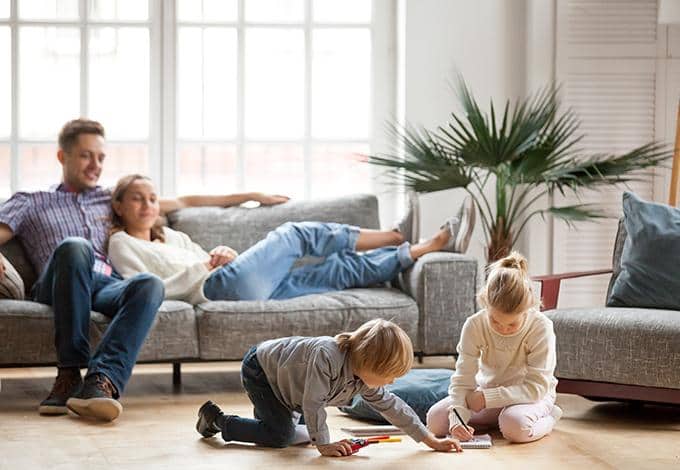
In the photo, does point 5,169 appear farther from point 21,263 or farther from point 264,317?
point 264,317

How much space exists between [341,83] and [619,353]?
96.6 inches

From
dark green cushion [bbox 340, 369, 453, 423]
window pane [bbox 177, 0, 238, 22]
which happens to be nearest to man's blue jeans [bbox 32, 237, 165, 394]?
dark green cushion [bbox 340, 369, 453, 423]

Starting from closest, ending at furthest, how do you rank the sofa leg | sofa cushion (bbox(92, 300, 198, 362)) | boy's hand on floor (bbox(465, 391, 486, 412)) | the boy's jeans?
1. the boy's jeans
2. boy's hand on floor (bbox(465, 391, 486, 412))
3. sofa cushion (bbox(92, 300, 198, 362))
4. the sofa leg

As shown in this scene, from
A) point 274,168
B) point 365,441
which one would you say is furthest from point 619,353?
Answer: point 274,168

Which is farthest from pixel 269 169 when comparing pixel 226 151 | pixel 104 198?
pixel 104 198

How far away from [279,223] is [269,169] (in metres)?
0.84

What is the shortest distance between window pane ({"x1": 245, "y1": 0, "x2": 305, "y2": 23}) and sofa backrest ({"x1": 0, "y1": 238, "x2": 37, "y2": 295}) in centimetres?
176

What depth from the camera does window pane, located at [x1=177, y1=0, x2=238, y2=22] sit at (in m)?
5.68

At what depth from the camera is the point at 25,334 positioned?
13.6 ft

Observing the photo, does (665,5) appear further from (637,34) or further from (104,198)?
(104,198)

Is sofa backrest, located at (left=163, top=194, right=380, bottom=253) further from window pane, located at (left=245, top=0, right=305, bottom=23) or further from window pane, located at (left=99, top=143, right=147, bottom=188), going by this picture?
window pane, located at (left=245, top=0, right=305, bottom=23)

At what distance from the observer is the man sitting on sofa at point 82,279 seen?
12.9ft

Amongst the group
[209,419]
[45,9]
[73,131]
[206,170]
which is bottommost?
[209,419]

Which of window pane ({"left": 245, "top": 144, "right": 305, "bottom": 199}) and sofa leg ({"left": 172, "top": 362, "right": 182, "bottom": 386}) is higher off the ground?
window pane ({"left": 245, "top": 144, "right": 305, "bottom": 199})
